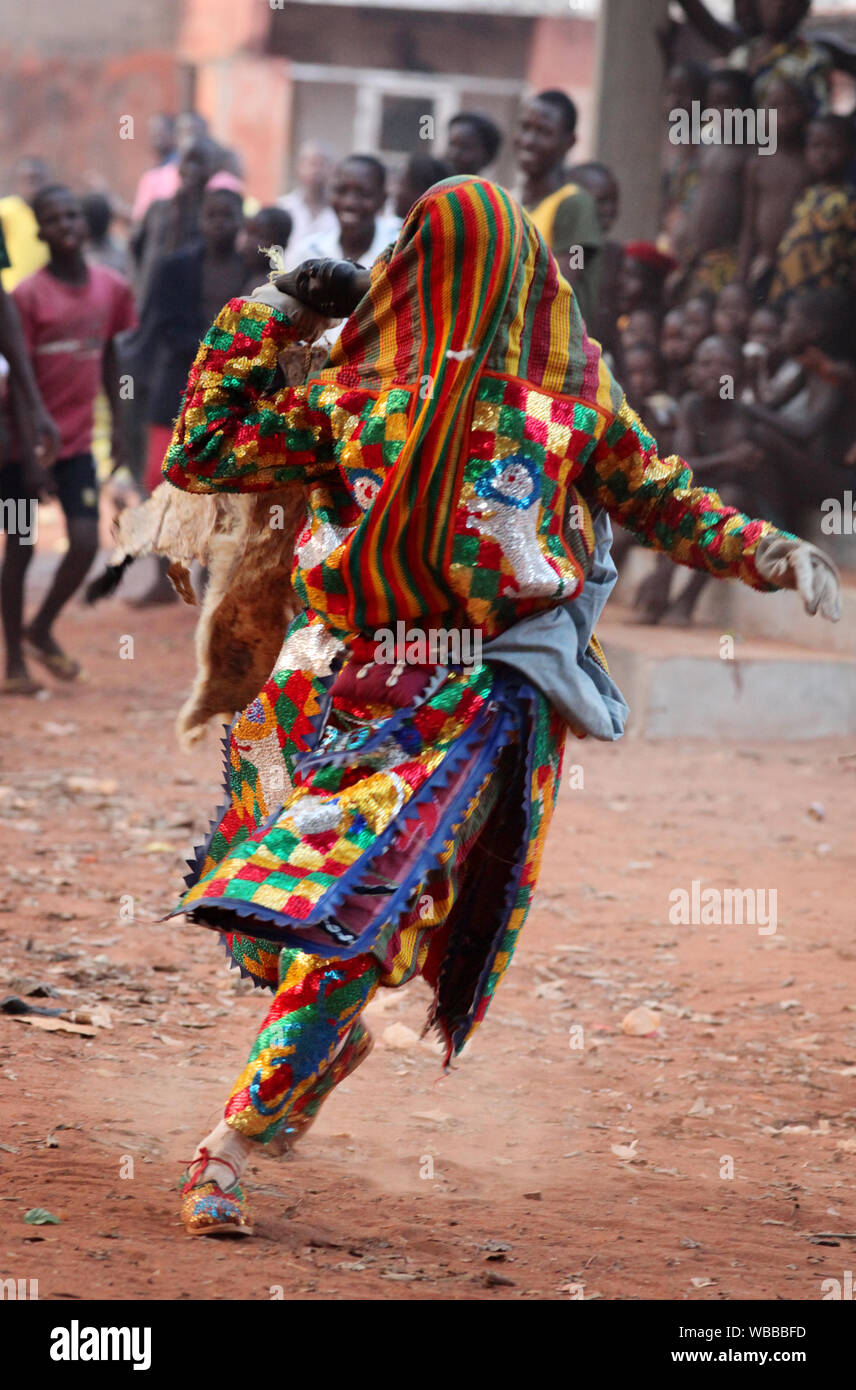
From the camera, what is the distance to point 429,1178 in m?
3.56

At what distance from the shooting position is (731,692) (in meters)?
8.23

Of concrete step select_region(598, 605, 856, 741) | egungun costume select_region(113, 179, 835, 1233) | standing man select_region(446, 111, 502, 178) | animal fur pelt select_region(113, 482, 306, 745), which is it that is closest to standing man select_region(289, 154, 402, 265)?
standing man select_region(446, 111, 502, 178)

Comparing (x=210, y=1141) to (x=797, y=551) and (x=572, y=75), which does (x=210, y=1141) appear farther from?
(x=572, y=75)

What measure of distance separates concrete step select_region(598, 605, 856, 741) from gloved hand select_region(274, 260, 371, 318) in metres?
5.21

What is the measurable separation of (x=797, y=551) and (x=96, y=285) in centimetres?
638

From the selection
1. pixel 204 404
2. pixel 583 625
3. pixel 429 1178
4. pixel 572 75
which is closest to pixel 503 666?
pixel 583 625

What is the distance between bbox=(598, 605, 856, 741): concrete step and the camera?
8180mm

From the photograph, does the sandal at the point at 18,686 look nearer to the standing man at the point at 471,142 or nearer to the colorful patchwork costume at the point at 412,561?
the standing man at the point at 471,142

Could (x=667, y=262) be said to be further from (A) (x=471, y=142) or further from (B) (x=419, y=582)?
(B) (x=419, y=582)

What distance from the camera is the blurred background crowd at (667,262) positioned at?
27.8 ft

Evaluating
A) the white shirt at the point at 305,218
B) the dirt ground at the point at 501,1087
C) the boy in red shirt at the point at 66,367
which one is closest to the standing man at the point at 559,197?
the boy in red shirt at the point at 66,367

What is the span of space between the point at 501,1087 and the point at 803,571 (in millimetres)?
1816

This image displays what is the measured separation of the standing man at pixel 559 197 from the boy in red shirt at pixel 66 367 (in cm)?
215

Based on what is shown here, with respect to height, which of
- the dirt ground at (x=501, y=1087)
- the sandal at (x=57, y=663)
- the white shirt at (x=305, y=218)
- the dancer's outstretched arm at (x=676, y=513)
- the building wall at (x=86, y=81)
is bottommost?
the dirt ground at (x=501, y=1087)
